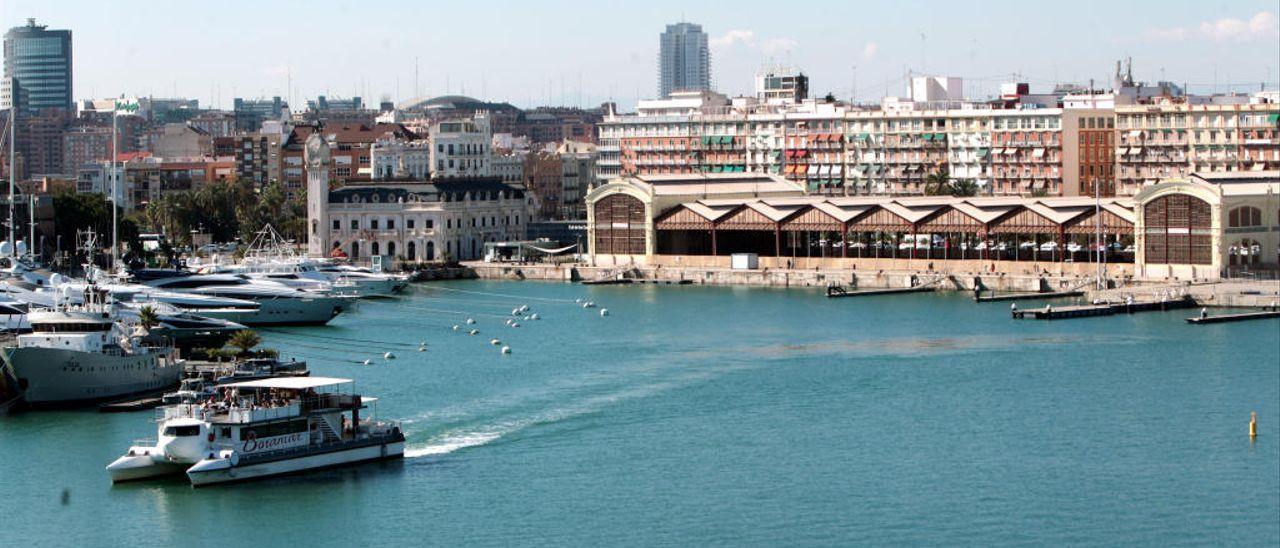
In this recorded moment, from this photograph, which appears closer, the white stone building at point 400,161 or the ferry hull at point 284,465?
the ferry hull at point 284,465

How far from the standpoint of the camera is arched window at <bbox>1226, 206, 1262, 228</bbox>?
261 ft

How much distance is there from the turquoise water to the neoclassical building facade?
34.6 meters

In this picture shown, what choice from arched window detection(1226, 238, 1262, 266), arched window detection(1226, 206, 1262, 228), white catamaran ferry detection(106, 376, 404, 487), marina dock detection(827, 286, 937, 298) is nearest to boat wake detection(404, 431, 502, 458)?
white catamaran ferry detection(106, 376, 404, 487)

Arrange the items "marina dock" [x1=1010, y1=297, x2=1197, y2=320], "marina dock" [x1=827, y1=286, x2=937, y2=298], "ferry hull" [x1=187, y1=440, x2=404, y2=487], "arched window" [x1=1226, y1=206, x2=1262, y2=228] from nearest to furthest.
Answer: "ferry hull" [x1=187, y1=440, x2=404, y2=487] → "marina dock" [x1=1010, y1=297, x2=1197, y2=320] → "arched window" [x1=1226, y1=206, x2=1262, y2=228] → "marina dock" [x1=827, y1=286, x2=937, y2=298]

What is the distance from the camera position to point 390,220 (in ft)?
332

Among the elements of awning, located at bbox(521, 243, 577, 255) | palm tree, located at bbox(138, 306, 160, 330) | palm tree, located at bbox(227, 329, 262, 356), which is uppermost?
awning, located at bbox(521, 243, 577, 255)

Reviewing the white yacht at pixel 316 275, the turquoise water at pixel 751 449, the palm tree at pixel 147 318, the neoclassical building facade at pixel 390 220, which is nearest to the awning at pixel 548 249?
the neoclassical building facade at pixel 390 220

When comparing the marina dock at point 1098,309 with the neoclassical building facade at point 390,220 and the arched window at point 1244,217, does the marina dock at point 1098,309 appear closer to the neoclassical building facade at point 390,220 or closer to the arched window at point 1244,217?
the arched window at point 1244,217

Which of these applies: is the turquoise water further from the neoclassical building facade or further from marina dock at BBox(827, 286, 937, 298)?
the neoclassical building facade

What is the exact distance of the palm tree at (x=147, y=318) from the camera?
5412 centimetres

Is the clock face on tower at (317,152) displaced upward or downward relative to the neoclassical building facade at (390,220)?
upward

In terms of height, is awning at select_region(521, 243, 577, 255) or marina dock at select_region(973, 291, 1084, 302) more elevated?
Answer: awning at select_region(521, 243, 577, 255)

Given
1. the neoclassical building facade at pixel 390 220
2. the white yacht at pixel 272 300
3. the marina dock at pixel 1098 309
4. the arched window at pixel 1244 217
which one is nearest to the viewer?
the white yacht at pixel 272 300

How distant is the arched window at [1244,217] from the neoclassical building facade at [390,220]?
115 ft
